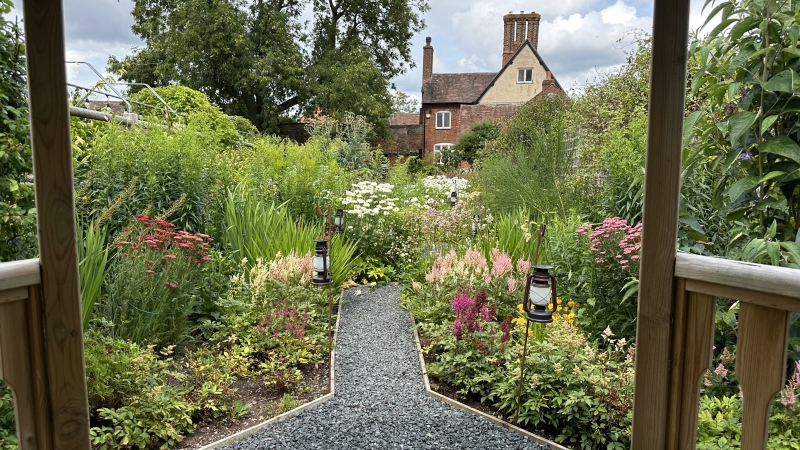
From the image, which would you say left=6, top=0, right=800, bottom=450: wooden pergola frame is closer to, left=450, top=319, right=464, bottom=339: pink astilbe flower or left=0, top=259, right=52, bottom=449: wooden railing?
left=0, top=259, right=52, bottom=449: wooden railing

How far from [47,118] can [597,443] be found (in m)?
2.46

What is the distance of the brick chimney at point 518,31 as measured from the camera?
1347cm

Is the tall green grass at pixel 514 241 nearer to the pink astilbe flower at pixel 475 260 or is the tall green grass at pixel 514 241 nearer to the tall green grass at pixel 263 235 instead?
the pink astilbe flower at pixel 475 260

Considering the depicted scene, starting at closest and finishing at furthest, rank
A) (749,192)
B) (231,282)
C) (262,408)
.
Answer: (749,192) < (262,408) < (231,282)

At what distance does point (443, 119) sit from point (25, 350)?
2042cm

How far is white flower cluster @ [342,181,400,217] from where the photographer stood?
17.8 feet

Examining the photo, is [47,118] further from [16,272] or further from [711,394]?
[711,394]

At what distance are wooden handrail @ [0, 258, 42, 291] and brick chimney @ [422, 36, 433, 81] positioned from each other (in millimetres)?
18595

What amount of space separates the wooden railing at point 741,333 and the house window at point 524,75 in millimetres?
19192

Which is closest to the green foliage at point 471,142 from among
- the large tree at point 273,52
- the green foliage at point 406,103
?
the large tree at point 273,52

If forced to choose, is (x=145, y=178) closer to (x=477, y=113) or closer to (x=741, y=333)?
(x=741, y=333)

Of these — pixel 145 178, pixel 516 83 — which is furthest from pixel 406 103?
pixel 145 178

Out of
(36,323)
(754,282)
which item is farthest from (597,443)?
(36,323)

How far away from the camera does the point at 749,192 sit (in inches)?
72.4
